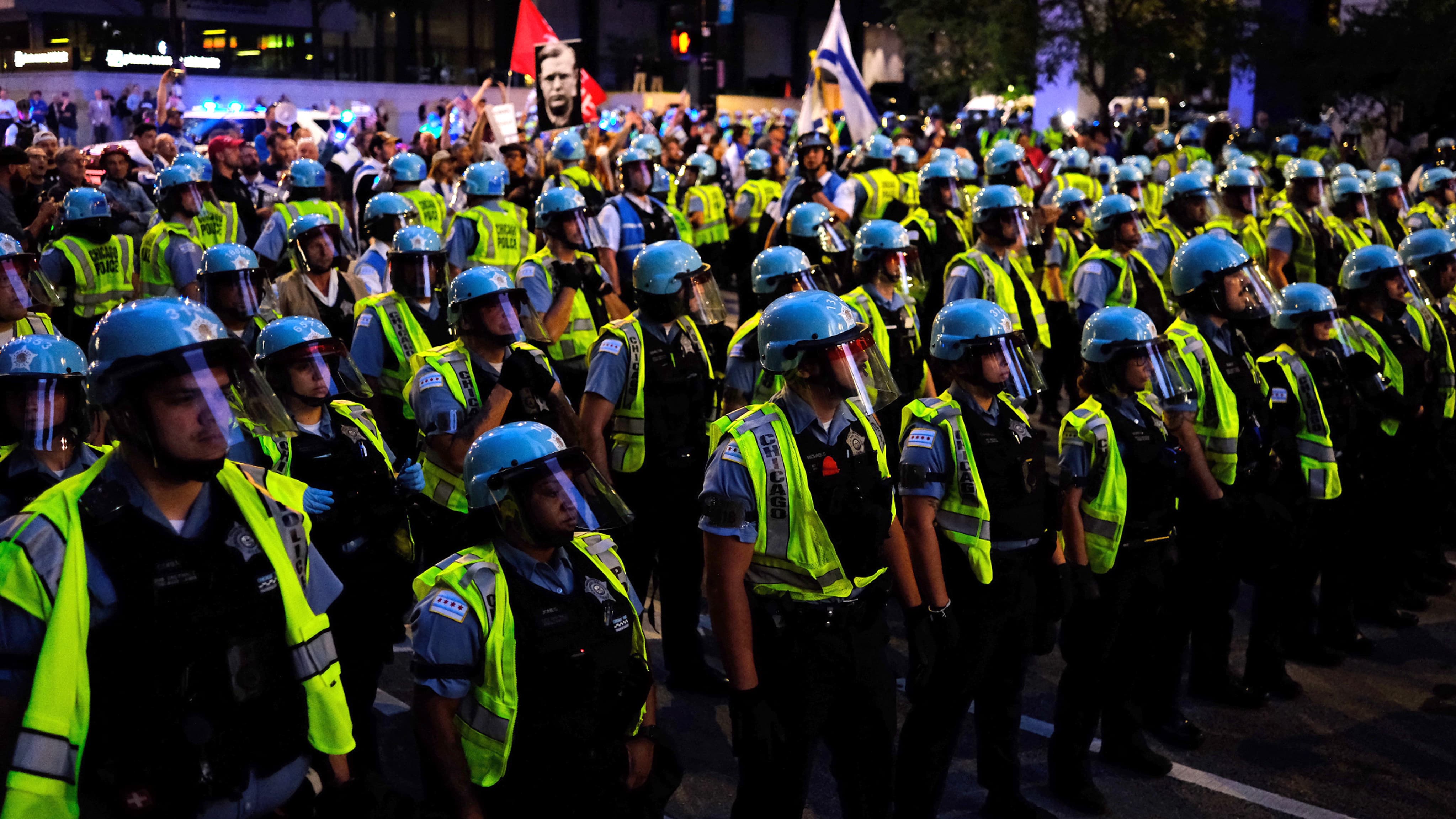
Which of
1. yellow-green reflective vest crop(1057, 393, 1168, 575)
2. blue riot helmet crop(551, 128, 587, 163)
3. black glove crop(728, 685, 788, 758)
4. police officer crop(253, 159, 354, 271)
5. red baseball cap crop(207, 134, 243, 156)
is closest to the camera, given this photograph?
black glove crop(728, 685, 788, 758)

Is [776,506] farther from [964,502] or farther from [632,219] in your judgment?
[632,219]

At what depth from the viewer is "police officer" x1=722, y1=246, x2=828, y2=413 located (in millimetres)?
6168

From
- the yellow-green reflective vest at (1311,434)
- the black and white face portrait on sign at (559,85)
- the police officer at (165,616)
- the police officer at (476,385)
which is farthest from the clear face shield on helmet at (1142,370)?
the black and white face portrait on sign at (559,85)

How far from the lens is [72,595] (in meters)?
2.58

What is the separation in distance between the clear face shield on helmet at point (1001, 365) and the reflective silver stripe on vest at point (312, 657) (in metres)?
2.61

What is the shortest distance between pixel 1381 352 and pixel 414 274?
514 centimetres

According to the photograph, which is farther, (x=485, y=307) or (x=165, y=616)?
(x=485, y=307)

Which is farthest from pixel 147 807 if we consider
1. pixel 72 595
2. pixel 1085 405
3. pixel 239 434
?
pixel 1085 405

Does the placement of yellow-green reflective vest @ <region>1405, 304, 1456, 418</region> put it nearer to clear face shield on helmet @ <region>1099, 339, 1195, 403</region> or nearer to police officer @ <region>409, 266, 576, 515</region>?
clear face shield on helmet @ <region>1099, 339, 1195, 403</region>

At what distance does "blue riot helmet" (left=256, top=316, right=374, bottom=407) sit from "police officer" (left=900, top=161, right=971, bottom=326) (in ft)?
18.5

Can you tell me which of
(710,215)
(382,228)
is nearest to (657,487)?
(382,228)

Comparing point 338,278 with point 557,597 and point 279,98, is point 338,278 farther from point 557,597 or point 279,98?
point 279,98

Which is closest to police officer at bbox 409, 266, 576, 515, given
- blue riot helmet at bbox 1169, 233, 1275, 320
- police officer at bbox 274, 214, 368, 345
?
police officer at bbox 274, 214, 368, 345

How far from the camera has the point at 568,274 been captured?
24.3 ft
